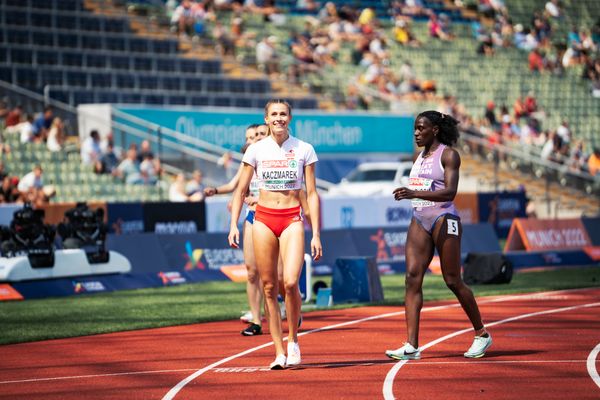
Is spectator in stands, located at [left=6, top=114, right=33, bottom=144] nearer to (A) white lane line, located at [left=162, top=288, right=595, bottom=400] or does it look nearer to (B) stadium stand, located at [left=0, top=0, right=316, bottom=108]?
(B) stadium stand, located at [left=0, top=0, right=316, bottom=108]

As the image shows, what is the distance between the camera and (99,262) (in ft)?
69.0

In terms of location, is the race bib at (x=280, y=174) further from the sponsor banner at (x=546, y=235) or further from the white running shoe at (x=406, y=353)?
the sponsor banner at (x=546, y=235)

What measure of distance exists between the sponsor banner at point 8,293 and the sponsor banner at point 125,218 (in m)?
5.98

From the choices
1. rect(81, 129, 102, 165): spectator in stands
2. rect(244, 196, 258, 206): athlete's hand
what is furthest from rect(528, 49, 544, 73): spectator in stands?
rect(244, 196, 258, 206): athlete's hand

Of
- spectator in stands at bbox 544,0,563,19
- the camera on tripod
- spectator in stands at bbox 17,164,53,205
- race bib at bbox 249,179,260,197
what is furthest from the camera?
spectator in stands at bbox 544,0,563,19

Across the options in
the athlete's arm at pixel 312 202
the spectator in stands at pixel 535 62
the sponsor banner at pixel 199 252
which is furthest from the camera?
the spectator in stands at pixel 535 62

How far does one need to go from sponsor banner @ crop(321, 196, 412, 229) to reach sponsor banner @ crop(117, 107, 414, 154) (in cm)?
471

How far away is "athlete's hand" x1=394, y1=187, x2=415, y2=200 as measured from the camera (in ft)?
33.6

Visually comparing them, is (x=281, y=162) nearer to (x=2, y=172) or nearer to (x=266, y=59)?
(x=2, y=172)

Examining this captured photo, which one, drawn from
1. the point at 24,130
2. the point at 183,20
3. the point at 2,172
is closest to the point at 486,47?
the point at 183,20

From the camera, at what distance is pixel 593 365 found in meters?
10.5

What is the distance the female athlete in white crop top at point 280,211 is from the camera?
1048 cm

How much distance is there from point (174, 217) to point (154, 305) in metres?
8.18

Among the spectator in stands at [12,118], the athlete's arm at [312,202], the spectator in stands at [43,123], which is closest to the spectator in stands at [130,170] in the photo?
the spectator in stands at [43,123]
